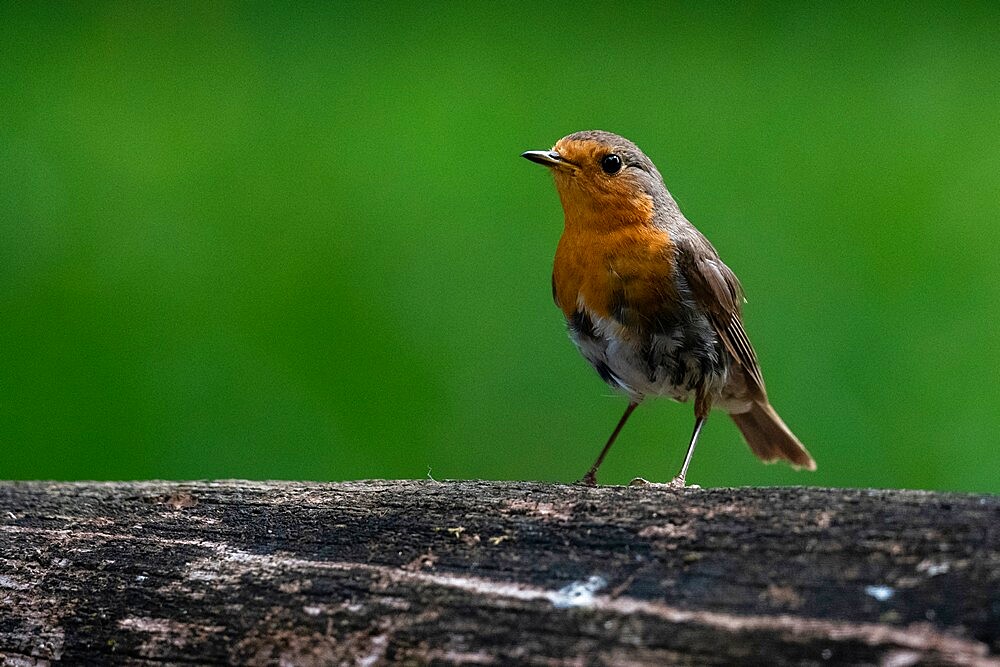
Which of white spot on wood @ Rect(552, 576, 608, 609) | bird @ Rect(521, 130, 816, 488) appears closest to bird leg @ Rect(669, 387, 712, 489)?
bird @ Rect(521, 130, 816, 488)

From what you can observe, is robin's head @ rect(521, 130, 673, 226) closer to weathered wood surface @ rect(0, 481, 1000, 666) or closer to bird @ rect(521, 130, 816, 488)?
bird @ rect(521, 130, 816, 488)

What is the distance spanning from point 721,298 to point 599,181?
0.63m

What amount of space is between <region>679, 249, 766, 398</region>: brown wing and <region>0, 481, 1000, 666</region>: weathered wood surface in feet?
5.58

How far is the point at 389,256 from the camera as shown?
18.0 ft

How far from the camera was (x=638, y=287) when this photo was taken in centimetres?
410

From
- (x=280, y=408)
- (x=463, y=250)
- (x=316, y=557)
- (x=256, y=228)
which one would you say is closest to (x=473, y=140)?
(x=463, y=250)

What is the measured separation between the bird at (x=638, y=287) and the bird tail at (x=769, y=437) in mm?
324

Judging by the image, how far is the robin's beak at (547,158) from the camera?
4.28 m

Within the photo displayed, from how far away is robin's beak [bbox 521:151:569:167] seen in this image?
4277 millimetres

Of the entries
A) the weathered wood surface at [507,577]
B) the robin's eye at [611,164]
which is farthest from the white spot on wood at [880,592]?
the robin's eye at [611,164]

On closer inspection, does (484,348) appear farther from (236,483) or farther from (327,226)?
(236,483)

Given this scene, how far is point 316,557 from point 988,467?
329cm

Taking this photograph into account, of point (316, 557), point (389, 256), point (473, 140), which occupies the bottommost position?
point (316, 557)

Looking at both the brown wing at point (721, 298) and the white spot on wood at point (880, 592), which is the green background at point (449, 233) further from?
the white spot on wood at point (880, 592)
